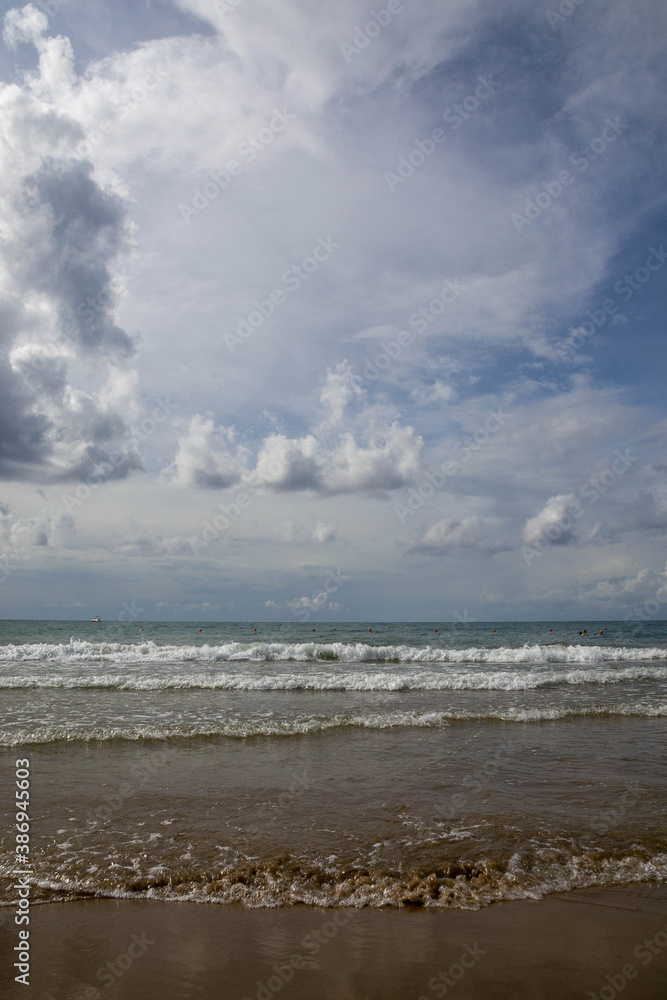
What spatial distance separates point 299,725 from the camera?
13258mm

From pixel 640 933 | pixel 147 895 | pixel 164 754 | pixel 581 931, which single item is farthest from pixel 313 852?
pixel 164 754

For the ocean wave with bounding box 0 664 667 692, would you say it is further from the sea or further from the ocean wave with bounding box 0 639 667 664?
the ocean wave with bounding box 0 639 667 664

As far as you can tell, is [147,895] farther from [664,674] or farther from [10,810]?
[664,674]

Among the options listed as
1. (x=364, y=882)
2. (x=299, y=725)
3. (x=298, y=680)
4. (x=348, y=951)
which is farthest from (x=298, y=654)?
(x=348, y=951)

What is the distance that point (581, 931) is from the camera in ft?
16.6

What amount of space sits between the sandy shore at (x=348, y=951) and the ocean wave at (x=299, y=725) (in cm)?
687

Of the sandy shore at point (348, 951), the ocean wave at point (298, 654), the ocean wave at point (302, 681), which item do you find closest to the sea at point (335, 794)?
the sandy shore at point (348, 951)

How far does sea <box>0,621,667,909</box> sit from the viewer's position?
6.00m

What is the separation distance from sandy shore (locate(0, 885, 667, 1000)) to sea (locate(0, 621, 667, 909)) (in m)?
0.29

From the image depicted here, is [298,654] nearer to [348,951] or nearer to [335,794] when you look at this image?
[335,794]

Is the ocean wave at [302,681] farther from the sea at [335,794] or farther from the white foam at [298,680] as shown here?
the sea at [335,794]

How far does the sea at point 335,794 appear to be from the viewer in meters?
6.00

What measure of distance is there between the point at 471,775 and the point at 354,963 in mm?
5365

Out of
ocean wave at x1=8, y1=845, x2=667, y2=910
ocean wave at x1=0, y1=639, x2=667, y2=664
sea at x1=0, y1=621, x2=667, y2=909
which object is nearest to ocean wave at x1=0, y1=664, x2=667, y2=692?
sea at x1=0, y1=621, x2=667, y2=909
